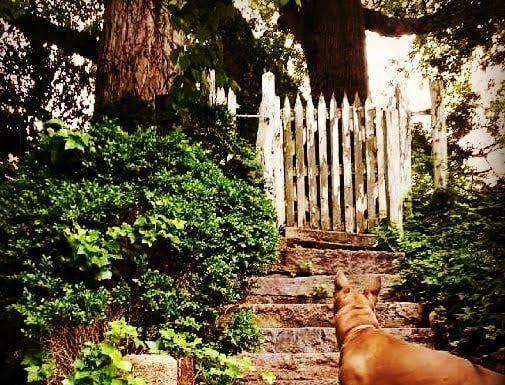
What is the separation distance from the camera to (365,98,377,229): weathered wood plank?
8.19 meters

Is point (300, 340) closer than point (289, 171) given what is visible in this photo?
Yes

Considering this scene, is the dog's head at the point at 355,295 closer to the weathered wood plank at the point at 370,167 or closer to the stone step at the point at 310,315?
the stone step at the point at 310,315

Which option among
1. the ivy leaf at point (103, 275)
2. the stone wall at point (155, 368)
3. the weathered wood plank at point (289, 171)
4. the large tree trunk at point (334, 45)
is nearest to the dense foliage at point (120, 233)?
the ivy leaf at point (103, 275)

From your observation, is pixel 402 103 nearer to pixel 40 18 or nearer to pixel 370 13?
pixel 370 13

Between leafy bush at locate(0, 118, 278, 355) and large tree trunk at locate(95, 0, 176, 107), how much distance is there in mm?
832

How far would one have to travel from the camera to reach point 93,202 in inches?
161

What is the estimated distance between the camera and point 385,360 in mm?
3236

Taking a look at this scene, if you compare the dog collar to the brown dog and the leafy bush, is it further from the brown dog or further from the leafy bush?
the leafy bush

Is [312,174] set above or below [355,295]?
above

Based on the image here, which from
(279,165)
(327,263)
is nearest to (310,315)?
(327,263)

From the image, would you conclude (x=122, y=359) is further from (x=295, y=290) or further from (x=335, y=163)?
(x=335, y=163)

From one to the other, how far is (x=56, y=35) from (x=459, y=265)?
8.71 metres

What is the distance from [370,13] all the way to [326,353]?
34.1 feet

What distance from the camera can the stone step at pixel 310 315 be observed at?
563 cm
